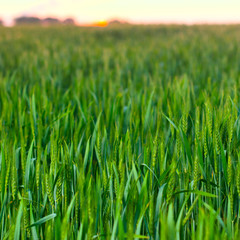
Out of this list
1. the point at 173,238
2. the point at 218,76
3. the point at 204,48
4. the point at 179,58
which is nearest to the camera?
the point at 173,238

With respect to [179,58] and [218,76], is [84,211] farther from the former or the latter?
[179,58]

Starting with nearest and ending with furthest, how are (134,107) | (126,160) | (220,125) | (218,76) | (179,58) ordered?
1. (126,160)
2. (220,125)
3. (134,107)
4. (218,76)
5. (179,58)

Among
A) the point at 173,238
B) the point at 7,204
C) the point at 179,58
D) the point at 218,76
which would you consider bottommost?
the point at 173,238

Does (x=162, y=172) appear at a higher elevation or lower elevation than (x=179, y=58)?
lower

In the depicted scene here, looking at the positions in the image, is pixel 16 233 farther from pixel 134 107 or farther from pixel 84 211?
pixel 134 107

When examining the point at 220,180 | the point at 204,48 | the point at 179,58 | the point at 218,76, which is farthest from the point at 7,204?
the point at 204,48

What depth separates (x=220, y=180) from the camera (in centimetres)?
108

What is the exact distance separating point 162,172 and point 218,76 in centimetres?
284

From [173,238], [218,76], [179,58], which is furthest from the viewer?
[179,58]

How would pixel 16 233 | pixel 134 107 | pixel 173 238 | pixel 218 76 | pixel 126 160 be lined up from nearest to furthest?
pixel 173 238 → pixel 16 233 → pixel 126 160 → pixel 134 107 → pixel 218 76

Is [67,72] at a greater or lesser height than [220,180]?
greater

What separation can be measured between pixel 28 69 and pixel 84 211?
331 centimetres

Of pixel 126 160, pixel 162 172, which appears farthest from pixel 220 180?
pixel 126 160

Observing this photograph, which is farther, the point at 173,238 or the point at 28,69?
the point at 28,69
